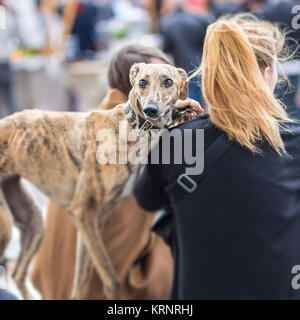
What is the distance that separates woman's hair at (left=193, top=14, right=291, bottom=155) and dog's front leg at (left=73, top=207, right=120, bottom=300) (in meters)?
0.37

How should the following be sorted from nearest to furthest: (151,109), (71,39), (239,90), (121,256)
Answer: (151,109)
(239,90)
(121,256)
(71,39)

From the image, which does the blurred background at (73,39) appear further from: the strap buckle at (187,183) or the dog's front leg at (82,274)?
the dog's front leg at (82,274)

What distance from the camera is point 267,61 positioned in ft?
3.72

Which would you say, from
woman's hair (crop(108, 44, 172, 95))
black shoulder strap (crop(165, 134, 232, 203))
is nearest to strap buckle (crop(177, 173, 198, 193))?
black shoulder strap (crop(165, 134, 232, 203))

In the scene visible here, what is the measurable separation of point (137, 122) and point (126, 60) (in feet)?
0.74

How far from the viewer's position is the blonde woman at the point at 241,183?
1066 mm

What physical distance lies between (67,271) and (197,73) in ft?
2.45

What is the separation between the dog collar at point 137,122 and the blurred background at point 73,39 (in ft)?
5.01

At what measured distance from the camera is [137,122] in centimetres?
99

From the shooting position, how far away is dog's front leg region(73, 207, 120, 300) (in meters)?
1.10

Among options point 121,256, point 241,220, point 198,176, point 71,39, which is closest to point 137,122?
point 198,176

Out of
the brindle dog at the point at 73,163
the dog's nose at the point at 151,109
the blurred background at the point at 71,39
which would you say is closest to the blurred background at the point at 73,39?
the blurred background at the point at 71,39

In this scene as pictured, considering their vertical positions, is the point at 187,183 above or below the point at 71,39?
below

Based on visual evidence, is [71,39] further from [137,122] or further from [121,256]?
[137,122]
